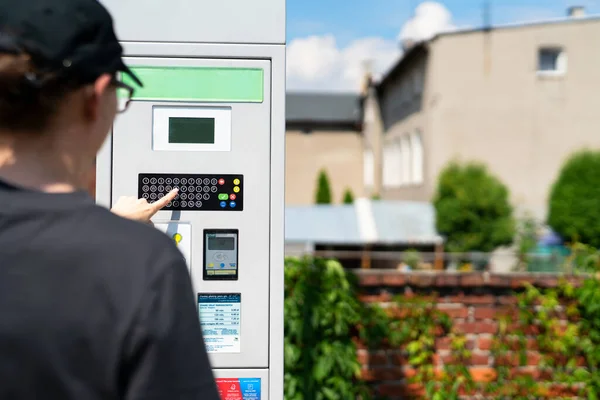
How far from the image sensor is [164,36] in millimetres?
2354

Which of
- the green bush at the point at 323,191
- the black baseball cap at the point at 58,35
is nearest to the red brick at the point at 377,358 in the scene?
the black baseball cap at the point at 58,35

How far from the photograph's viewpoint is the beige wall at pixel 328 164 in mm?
38062

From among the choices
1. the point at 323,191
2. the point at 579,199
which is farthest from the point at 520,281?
the point at 323,191

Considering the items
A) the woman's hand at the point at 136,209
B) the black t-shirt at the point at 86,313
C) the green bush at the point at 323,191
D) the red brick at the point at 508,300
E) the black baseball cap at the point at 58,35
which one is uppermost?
the green bush at the point at 323,191

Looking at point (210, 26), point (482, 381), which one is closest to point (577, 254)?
point (482, 381)

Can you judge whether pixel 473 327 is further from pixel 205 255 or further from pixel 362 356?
pixel 205 255

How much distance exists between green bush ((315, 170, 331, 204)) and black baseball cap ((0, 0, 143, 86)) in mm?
34938

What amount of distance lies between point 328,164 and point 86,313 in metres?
37.5

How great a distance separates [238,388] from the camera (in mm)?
2371

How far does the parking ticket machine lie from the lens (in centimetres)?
231

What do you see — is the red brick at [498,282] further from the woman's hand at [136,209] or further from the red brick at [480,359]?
the woman's hand at [136,209]

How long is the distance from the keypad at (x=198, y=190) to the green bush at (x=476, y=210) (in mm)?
17906

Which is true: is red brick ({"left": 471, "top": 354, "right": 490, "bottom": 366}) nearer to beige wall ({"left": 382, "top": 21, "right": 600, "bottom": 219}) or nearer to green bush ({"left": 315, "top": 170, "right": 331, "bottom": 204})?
beige wall ({"left": 382, "top": 21, "right": 600, "bottom": 219})

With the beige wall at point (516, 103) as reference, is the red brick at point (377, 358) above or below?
below
